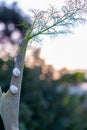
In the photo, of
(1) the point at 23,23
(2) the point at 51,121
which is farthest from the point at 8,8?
(1) the point at 23,23

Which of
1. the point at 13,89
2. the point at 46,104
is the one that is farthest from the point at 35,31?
the point at 46,104

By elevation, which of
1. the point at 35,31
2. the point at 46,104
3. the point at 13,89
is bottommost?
the point at 46,104

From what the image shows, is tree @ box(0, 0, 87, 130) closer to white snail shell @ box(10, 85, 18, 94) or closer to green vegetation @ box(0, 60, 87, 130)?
white snail shell @ box(10, 85, 18, 94)

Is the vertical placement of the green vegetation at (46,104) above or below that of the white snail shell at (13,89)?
below

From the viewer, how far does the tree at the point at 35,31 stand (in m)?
1.04

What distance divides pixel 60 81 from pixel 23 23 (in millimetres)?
11083

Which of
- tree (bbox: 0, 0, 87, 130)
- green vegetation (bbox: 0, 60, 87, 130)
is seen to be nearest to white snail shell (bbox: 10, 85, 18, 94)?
tree (bbox: 0, 0, 87, 130)

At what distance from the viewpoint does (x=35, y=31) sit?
42.6 inches

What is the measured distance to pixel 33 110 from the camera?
10594 millimetres

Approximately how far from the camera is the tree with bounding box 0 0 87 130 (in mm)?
1035

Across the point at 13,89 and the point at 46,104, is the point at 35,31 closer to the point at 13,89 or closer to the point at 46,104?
the point at 13,89

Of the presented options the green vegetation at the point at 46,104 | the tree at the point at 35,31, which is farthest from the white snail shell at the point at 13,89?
the green vegetation at the point at 46,104

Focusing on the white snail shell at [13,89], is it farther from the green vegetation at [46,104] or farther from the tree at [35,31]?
the green vegetation at [46,104]

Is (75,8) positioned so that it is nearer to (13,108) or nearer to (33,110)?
(13,108)
